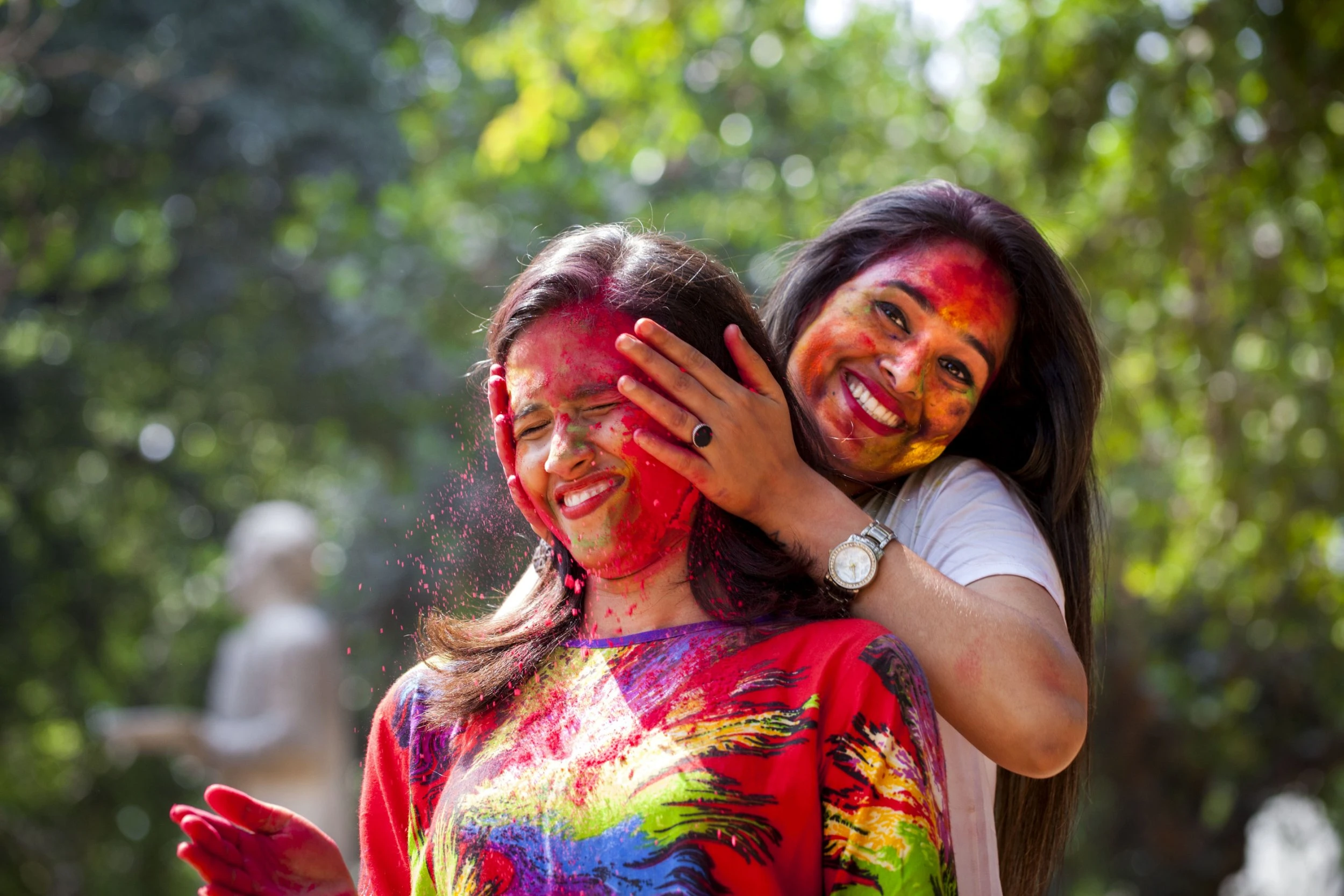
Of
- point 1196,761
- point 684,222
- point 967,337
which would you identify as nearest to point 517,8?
point 684,222

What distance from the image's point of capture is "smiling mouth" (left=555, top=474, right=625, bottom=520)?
1.86 m

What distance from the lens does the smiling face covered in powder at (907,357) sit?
7.41ft

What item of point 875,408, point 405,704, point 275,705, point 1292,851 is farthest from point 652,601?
point 1292,851

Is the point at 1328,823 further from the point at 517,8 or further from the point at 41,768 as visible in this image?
the point at 41,768

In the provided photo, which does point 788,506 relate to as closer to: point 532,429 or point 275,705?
point 532,429

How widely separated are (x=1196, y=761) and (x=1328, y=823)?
3.45ft

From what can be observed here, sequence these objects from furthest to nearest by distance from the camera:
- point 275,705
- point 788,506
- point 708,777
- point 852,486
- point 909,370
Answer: point 275,705 < point 852,486 < point 909,370 < point 788,506 < point 708,777

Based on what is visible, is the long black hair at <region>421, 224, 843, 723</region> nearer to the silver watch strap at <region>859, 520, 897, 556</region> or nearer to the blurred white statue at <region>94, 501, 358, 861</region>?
the silver watch strap at <region>859, 520, 897, 556</region>

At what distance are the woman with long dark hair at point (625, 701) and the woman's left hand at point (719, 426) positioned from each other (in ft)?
0.06

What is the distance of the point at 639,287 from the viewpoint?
1909 millimetres

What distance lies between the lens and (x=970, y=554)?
2.05 metres

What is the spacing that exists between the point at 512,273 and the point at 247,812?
9.88m

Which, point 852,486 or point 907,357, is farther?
point 852,486

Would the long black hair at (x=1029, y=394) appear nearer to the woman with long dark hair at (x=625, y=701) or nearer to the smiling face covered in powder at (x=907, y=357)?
the smiling face covered in powder at (x=907, y=357)
